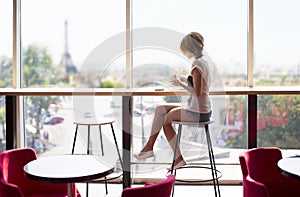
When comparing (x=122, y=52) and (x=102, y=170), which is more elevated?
(x=122, y=52)

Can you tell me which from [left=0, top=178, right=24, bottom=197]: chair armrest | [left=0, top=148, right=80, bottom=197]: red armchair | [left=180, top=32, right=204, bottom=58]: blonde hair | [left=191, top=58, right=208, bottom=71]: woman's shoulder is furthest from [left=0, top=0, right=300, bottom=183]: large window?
A: [left=0, top=178, right=24, bottom=197]: chair armrest

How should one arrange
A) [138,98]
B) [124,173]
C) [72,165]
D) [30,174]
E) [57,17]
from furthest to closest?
[57,17] → [138,98] → [124,173] → [72,165] → [30,174]

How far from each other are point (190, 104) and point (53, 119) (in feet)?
5.34

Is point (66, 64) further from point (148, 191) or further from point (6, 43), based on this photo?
point (148, 191)

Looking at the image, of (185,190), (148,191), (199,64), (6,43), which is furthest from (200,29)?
(148,191)

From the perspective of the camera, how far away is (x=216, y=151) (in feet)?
15.1

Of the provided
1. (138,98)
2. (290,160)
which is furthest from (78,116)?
(290,160)

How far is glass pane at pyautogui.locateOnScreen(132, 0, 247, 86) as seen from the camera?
14.9 feet

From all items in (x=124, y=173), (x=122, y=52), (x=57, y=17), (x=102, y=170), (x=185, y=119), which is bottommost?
(x=124, y=173)

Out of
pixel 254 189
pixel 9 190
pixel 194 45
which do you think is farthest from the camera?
pixel 194 45

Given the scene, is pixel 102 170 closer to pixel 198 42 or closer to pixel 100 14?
pixel 198 42

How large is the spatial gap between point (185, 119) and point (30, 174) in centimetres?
150

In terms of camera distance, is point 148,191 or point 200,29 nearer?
point 148,191

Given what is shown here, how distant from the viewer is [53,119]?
4.66 meters
